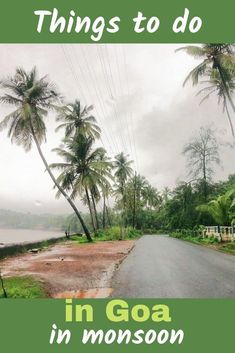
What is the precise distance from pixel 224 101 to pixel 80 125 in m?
16.0

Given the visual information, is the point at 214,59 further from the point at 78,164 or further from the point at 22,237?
the point at 22,237

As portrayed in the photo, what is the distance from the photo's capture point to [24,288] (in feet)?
26.2

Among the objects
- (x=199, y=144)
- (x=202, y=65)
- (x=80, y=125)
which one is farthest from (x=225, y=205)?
(x=80, y=125)

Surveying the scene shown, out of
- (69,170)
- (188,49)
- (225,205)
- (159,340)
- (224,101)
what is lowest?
(159,340)

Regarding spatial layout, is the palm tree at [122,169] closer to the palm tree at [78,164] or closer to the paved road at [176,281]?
the palm tree at [78,164]

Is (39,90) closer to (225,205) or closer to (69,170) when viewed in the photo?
(69,170)

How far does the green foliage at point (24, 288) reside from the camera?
733 cm

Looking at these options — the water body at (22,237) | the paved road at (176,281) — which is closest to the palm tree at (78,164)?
the water body at (22,237)

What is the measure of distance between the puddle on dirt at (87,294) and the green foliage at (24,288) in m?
0.40

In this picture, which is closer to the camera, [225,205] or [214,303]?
[214,303]

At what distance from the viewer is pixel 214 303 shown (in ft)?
20.9

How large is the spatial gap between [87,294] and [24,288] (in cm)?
135

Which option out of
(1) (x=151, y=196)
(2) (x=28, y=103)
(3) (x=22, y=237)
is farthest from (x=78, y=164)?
(1) (x=151, y=196)

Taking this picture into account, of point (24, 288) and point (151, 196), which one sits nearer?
point (24, 288)
